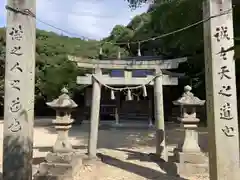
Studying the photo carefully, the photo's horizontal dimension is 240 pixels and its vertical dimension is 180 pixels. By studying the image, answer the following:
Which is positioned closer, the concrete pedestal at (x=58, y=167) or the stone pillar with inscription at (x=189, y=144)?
the concrete pedestal at (x=58, y=167)

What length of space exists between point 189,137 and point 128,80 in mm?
2379

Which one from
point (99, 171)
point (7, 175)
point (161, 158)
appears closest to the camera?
point (7, 175)

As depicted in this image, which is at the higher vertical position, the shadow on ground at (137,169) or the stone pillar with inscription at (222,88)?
the stone pillar with inscription at (222,88)

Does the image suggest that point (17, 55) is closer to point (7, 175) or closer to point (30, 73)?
point (30, 73)

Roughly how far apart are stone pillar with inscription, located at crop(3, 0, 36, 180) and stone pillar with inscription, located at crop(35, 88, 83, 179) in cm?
171

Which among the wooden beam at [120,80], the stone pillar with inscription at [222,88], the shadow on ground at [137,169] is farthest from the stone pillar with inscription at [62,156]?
the stone pillar with inscription at [222,88]

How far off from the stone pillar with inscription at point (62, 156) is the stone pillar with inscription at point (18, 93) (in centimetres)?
171

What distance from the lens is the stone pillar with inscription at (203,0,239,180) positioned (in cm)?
421

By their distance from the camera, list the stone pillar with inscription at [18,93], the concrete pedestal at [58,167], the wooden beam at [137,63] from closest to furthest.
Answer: the stone pillar with inscription at [18,93]
the concrete pedestal at [58,167]
the wooden beam at [137,63]

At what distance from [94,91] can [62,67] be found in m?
11.9

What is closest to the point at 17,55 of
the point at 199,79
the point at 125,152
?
the point at 125,152

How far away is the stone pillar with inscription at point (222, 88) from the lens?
4207 millimetres

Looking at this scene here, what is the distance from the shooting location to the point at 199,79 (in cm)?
1535

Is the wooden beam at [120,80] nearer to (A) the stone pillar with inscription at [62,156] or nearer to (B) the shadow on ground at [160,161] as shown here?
(A) the stone pillar with inscription at [62,156]
